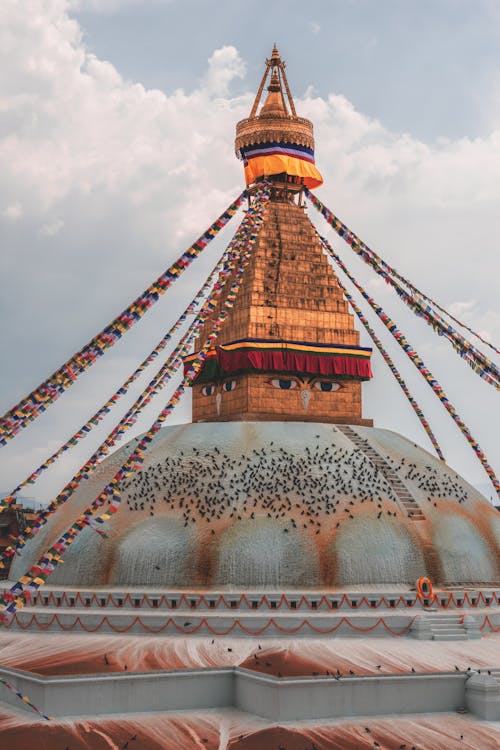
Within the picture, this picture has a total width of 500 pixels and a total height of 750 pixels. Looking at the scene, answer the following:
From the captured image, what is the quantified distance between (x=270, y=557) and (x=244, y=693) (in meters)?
4.42

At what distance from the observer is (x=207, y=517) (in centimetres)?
2045

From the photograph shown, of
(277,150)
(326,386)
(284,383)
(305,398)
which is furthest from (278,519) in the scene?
(277,150)

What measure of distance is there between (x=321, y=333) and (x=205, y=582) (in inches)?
334

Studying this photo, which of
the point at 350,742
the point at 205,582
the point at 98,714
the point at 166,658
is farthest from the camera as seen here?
the point at 205,582

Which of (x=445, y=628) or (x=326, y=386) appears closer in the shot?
(x=445, y=628)

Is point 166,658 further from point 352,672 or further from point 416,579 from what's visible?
point 416,579

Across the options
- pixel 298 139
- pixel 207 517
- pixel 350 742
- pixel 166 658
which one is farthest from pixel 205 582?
pixel 298 139

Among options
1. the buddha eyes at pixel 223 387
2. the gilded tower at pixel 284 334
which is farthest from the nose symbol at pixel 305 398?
the buddha eyes at pixel 223 387

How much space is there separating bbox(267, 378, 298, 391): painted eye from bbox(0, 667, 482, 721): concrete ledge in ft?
32.7

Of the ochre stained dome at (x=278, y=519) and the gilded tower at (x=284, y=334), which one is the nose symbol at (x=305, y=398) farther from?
the ochre stained dome at (x=278, y=519)

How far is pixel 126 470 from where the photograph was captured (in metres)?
19.0

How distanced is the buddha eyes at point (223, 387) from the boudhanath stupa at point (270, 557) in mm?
52

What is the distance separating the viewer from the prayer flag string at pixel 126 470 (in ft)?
52.5

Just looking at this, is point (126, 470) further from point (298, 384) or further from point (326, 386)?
point (326, 386)
